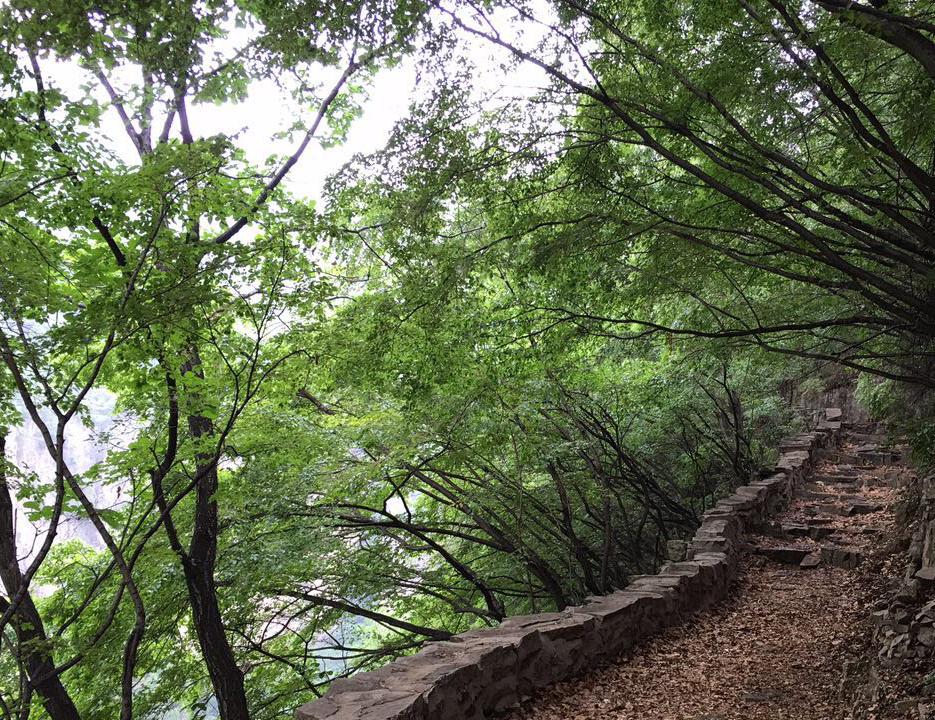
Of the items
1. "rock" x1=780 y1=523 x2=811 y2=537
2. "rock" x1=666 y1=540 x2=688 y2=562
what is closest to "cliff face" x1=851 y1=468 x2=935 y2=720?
"rock" x1=666 y1=540 x2=688 y2=562

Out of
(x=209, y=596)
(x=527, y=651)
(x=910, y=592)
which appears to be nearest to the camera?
(x=527, y=651)

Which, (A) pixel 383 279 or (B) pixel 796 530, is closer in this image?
(A) pixel 383 279

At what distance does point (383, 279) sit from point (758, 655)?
16.8ft

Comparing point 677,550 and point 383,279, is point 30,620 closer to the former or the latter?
point 383,279

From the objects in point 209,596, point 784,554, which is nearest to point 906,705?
point 784,554

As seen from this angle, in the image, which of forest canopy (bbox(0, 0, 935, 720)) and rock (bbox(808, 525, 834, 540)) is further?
rock (bbox(808, 525, 834, 540))

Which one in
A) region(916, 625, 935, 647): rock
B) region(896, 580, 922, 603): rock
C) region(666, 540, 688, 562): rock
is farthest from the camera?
region(666, 540, 688, 562): rock

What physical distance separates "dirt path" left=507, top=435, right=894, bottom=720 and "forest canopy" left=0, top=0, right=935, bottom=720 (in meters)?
1.84

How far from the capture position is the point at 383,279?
7590mm

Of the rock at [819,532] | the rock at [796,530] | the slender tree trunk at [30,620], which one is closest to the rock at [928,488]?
the rock at [819,532]

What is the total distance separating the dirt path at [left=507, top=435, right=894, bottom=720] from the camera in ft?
15.2

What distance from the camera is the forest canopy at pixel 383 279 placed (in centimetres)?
422

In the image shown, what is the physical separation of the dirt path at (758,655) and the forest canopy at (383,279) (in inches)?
72.5

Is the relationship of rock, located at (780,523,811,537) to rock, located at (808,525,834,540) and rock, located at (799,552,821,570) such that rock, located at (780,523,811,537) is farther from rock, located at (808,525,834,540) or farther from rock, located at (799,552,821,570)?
rock, located at (799,552,821,570)
